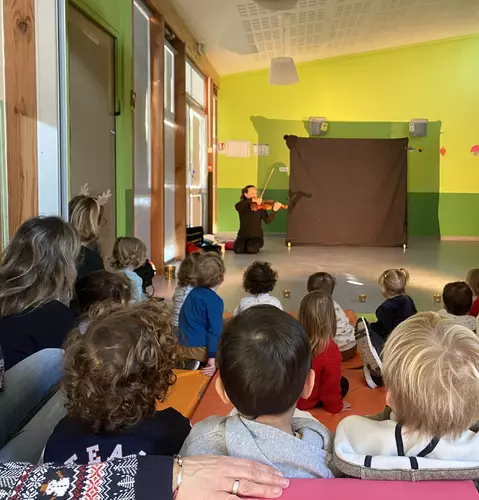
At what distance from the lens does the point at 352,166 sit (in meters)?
9.23

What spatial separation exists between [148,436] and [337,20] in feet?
24.2

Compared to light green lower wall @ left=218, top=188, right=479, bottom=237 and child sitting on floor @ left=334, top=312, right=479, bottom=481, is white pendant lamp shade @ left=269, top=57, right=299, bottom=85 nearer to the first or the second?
light green lower wall @ left=218, top=188, right=479, bottom=237

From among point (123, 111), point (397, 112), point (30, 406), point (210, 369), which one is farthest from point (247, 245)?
point (30, 406)

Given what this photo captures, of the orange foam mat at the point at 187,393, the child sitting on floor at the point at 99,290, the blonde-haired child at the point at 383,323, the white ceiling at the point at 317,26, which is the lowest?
the orange foam mat at the point at 187,393

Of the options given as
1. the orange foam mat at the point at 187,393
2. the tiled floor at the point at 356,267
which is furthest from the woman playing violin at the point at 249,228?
the orange foam mat at the point at 187,393

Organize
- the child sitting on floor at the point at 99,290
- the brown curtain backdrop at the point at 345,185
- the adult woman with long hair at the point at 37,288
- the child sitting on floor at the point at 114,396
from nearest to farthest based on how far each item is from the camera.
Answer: the child sitting on floor at the point at 114,396 < the adult woman with long hair at the point at 37,288 < the child sitting on floor at the point at 99,290 < the brown curtain backdrop at the point at 345,185

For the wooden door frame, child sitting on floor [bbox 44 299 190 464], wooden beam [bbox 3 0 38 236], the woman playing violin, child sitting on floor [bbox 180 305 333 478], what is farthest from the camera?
the woman playing violin

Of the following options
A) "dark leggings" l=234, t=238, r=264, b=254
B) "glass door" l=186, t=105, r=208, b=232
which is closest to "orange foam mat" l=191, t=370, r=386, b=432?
"dark leggings" l=234, t=238, r=264, b=254

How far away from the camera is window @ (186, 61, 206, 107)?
799 cm

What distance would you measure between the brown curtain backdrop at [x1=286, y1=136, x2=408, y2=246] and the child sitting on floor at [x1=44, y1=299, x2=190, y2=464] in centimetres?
808

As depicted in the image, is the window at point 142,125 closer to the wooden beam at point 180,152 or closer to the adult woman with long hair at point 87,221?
the wooden beam at point 180,152

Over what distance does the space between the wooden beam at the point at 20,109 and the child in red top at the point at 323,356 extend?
1338 mm

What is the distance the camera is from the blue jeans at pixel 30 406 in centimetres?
130

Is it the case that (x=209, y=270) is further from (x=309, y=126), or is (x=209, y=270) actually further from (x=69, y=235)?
(x=309, y=126)
